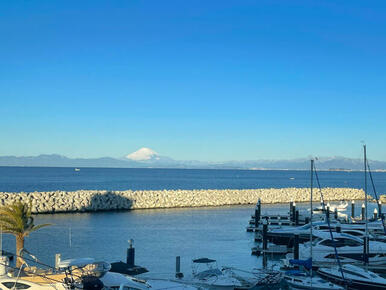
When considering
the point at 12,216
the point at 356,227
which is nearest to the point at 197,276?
the point at 12,216

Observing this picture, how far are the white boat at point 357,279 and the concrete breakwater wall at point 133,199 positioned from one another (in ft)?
77.9

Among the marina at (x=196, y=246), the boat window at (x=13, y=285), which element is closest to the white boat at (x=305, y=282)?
the marina at (x=196, y=246)

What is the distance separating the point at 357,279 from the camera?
2081 centimetres

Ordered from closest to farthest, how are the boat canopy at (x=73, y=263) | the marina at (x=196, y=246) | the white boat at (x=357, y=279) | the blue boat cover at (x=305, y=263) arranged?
the boat canopy at (x=73, y=263) → the white boat at (x=357, y=279) → the marina at (x=196, y=246) → the blue boat cover at (x=305, y=263)

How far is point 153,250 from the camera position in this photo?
96.1ft

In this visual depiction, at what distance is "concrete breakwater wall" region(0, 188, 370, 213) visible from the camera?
46.1 m

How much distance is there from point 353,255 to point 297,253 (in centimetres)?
351

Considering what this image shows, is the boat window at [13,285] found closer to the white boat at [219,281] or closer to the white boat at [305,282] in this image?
the white boat at [219,281]

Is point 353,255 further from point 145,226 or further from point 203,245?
point 145,226

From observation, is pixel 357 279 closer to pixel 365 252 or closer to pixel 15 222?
pixel 365 252

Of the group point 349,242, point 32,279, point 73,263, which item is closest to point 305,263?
point 349,242

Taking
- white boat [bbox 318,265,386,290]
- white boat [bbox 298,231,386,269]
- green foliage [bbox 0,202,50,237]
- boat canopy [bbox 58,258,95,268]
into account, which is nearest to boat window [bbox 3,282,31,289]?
boat canopy [bbox 58,258,95,268]

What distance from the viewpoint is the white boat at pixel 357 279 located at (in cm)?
2034

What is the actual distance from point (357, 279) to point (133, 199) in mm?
33460
